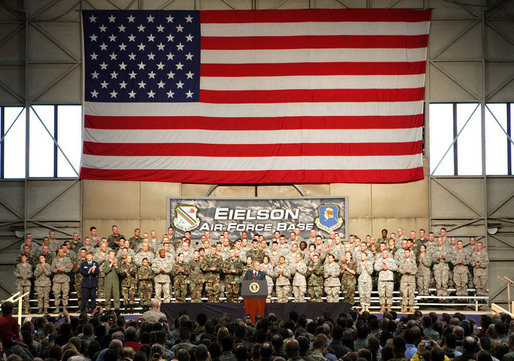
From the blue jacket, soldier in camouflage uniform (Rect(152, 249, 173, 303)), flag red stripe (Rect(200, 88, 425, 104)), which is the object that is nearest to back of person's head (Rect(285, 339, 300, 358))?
soldier in camouflage uniform (Rect(152, 249, 173, 303))

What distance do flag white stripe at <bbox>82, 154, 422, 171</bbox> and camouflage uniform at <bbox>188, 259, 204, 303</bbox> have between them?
14.7 feet

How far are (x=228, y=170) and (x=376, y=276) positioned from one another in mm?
Result: 6003

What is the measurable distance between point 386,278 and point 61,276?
897 cm

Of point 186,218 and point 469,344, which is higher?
point 186,218

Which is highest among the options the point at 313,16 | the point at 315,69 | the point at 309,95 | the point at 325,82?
the point at 313,16

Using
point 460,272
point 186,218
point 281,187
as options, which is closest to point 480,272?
point 460,272

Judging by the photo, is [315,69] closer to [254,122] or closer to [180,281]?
[254,122]

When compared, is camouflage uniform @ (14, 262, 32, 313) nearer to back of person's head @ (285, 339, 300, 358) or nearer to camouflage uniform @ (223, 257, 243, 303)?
camouflage uniform @ (223, 257, 243, 303)

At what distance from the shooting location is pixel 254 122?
23203 mm

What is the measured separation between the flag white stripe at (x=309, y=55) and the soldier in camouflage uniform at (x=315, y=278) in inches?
281

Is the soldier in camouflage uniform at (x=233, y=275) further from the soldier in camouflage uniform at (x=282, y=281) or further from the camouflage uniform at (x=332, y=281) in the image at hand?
the camouflage uniform at (x=332, y=281)

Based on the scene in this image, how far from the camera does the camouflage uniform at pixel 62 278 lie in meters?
19.8

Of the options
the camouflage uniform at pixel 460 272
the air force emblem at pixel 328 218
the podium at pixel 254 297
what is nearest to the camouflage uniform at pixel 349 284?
the air force emblem at pixel 328 218

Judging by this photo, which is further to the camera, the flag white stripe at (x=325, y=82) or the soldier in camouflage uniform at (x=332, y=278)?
the flag white stripe at (x=325, y=82)
